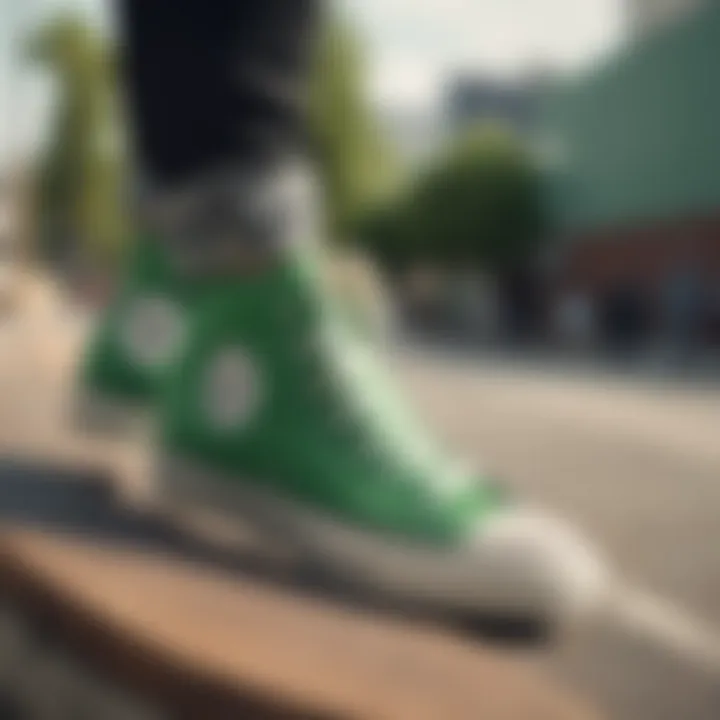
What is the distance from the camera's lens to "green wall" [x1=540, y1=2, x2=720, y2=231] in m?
0.94

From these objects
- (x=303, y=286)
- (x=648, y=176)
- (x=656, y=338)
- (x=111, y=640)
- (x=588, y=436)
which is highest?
(x=648, y=176)

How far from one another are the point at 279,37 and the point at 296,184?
0.05m

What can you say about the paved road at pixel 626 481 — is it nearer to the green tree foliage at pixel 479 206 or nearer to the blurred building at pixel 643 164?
the green tree foliage at pixel 479 206

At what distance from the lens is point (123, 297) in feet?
1.57

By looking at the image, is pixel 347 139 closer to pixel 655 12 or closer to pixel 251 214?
pixel 251 214

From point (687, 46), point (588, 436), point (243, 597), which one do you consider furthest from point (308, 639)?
point (687, 46)

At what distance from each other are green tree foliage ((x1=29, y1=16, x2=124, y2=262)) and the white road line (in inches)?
11.6

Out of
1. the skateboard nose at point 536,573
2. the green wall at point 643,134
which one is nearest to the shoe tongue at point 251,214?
the skateboard nose at point 536,573

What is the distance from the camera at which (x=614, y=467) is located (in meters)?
0.48

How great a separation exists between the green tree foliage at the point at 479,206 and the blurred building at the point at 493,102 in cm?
2

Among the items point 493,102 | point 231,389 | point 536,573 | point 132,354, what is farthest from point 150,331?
point 493,102

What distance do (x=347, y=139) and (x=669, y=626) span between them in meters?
0.33

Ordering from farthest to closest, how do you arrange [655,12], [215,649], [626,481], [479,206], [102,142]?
[479,206] → [655,12] → [102,142] → [626,481] → [215,649]

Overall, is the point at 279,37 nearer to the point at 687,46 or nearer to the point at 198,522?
the point at 198,522
